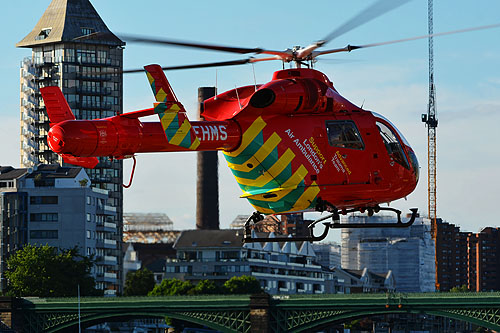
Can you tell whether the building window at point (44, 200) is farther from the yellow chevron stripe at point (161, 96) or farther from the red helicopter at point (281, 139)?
the yellow chevron stripe at point (161, 96)

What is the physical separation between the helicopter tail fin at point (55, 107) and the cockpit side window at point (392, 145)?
1199cm

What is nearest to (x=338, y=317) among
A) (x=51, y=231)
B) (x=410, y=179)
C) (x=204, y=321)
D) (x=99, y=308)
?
(x=204, y=321)

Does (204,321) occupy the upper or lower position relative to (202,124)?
lower

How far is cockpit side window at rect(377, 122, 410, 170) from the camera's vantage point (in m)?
46.9

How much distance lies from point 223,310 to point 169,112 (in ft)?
390

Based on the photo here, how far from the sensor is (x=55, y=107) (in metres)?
42.9

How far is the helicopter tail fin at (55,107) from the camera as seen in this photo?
42719 mm

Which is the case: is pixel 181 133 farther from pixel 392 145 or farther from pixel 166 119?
pixel 392 145

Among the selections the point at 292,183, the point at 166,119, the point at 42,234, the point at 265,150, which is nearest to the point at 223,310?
the point at 42,234

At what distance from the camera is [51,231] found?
197000 millimetres

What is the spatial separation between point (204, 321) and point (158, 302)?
6.45 meters

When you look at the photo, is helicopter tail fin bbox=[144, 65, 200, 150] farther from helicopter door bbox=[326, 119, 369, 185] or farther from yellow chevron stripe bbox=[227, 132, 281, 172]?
helicopter door bbox=[326, 119, 369, 185]

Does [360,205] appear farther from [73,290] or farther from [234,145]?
[73,290]

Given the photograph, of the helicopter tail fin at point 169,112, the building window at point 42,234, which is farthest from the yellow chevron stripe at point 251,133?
the building window at point 42,234
